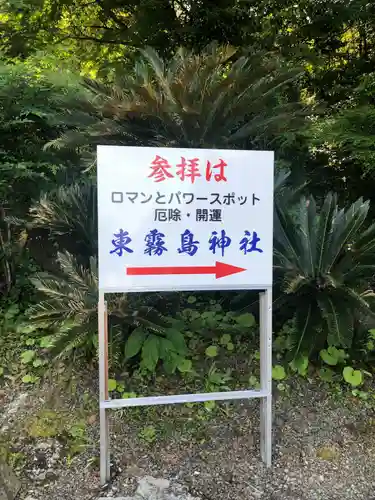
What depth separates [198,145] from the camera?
3.90 m

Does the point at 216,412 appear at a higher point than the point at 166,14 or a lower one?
lower

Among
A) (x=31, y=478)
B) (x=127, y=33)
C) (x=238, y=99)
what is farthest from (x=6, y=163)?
(x=127, y=33)

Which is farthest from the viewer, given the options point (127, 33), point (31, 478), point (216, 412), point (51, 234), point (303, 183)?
point (127, 33)

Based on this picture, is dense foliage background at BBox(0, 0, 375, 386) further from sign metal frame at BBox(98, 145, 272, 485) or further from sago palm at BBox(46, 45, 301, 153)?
sign metal frame at BBox(98, 145, 272, 485)

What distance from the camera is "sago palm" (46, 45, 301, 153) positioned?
3707 mm

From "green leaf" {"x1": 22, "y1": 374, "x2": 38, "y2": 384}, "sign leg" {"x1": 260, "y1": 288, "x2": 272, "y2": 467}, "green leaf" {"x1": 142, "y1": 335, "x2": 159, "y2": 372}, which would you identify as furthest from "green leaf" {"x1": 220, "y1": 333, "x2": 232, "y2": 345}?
"green leaf" {"x1": 22, "y1": 374, "x2": 38, "y2": 384}

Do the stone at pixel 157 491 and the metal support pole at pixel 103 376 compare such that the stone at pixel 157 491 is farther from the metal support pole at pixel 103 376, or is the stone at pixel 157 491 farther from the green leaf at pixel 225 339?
the green leaf at pixel 225 339

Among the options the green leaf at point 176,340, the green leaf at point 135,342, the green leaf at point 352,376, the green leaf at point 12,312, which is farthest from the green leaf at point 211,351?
the green leaf at point 12,312

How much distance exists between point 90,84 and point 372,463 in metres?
3.67

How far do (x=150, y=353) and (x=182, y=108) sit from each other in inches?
76.7

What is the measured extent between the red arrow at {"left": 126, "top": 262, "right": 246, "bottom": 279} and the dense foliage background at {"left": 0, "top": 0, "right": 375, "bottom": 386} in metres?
0.61

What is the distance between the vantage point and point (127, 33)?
6.03 meters

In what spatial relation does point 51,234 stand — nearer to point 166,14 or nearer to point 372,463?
point 372,463

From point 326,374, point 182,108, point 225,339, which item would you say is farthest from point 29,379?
point 182,108
